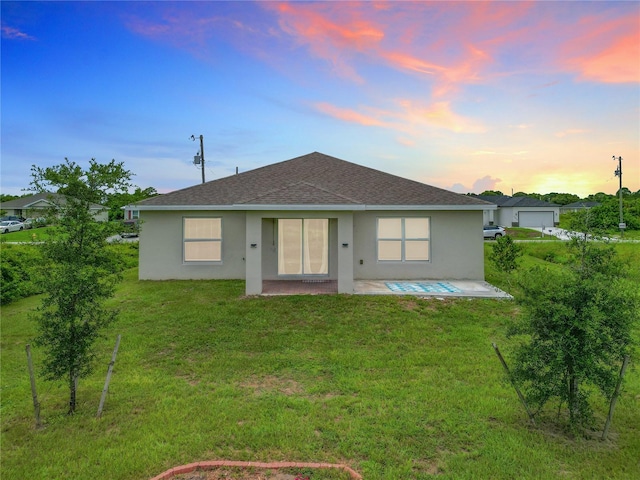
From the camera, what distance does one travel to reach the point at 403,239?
12922 mm

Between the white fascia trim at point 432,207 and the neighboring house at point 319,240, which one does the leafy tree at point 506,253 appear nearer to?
the neighboring house at point 319,240

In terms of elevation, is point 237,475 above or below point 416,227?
below

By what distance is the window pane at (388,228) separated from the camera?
508 inches

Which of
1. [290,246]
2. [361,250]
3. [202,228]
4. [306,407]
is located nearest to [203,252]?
[202,228]

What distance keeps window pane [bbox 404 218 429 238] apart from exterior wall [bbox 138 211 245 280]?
21.3 ft

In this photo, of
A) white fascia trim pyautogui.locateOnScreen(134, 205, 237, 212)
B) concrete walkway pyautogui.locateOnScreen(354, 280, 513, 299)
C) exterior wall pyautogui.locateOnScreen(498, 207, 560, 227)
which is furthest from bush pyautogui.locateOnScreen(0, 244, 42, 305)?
exterior wall pyautogui.locateOnScreen(498, 207, 560, 227)

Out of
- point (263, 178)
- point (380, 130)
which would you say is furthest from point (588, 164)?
point (263, 178)

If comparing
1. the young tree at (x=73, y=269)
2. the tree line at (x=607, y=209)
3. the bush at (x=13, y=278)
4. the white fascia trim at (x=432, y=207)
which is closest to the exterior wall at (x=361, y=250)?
the white fascia trim at (x=432, y=207)

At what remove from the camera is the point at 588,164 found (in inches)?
805

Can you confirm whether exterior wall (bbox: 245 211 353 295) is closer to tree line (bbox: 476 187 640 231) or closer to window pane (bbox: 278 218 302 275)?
window pane (bbox: 278 218 302 275)

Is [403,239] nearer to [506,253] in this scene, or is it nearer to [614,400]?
[506,253]

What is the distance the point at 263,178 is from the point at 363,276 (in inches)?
252

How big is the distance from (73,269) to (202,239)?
29.6ft

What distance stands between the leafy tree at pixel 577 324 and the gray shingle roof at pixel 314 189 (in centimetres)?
719
